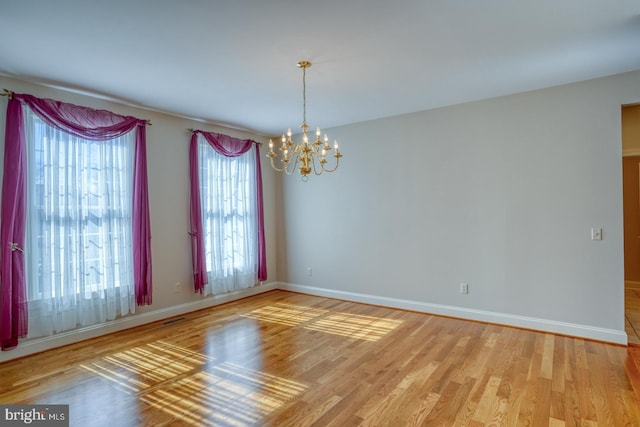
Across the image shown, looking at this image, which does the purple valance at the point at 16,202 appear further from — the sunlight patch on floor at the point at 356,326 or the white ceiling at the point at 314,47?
the sunlight patch on floor at the point at 356,326

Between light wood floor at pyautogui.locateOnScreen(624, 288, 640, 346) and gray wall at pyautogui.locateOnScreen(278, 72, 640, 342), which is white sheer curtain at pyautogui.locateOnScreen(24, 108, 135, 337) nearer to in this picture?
gray wall at pyautogui.locateOnScreen(278, 72, 640, 342)

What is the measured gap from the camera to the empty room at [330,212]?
2.31m

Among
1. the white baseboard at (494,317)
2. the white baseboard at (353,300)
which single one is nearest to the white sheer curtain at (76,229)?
the white baseboard at (353,300)

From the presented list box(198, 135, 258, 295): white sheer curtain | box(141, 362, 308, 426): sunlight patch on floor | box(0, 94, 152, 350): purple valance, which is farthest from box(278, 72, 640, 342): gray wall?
box(0, 94, 152, 350): purple valance

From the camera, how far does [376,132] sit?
4828 millimetres

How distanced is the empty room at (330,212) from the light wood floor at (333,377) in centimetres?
2

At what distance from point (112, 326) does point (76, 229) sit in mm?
1203

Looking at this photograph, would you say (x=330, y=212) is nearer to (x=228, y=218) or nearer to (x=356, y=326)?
(x=228, y=218)

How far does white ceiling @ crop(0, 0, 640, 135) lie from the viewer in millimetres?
2164

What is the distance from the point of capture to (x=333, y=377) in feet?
8.90

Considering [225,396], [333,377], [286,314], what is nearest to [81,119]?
[225,396]

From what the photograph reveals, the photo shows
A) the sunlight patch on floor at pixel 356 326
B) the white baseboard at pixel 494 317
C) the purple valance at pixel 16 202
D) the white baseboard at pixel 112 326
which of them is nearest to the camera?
the purple valance at pixel 16 202

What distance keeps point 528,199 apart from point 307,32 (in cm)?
303

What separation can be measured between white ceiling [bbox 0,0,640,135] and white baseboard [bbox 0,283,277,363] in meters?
2.60
